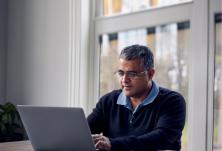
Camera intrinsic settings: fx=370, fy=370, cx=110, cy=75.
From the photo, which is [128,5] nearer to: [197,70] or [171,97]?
[197,70]

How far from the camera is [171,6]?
2432 mm

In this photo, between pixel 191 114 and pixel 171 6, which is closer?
pixel 191 114

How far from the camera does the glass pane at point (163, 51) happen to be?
2.38 meters

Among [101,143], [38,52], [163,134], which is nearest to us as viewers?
[101,143]

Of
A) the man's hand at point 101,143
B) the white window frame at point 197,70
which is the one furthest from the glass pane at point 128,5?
the man's hand at point 101,143

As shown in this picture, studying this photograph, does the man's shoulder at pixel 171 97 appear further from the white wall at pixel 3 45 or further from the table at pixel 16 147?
the white wall at pixel 3 45

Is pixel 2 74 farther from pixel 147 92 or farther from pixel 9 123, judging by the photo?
pixel 147 92

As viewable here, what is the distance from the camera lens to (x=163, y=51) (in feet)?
8.29

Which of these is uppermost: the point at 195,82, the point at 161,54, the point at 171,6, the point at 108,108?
the point at 171,6

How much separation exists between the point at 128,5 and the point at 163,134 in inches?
52.0

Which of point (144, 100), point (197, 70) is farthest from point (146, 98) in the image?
point (197, 70)

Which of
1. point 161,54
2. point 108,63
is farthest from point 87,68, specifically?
point 161,54

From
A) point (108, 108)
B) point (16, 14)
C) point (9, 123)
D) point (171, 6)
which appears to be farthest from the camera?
point (16, 14)

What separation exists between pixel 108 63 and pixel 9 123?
0.99 m
